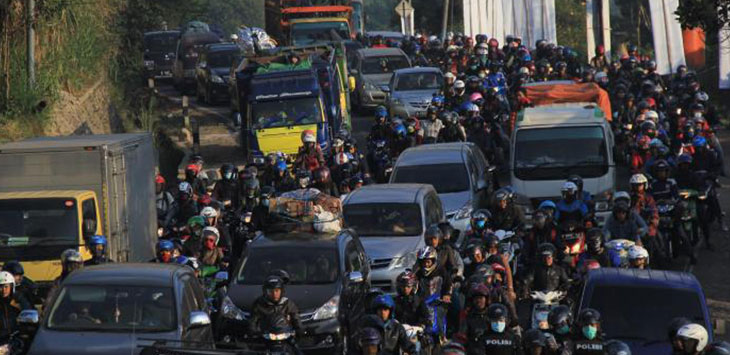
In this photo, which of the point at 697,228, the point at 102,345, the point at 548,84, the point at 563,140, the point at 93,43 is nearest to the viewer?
the point at 102,345

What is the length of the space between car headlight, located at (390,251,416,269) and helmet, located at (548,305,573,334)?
222 inches

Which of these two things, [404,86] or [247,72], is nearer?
[247,72]

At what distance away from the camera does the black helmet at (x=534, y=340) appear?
1348 cm

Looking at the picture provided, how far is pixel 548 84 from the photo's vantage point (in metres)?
30.4

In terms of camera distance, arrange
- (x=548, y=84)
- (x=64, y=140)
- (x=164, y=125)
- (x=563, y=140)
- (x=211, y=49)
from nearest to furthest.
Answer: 1. (x=64, y=140)
2. (x=563, y=140)
3. (x=548, y=84)
4. (x=164, y=125)
5. (x=211, y=49)

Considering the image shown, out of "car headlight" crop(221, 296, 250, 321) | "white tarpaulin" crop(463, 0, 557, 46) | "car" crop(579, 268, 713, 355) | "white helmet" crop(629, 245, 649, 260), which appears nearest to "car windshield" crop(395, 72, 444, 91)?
"white tarpaulin" crop(463, 0, 557, 46)

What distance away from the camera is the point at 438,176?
81.6ft

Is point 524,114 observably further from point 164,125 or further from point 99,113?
point 164,125

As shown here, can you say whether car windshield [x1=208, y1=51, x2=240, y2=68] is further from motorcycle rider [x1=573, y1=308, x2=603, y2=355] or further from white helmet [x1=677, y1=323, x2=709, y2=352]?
white helmet [x1=677, y1=323, x2=709, y2=352]

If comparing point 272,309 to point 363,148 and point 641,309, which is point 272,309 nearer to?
point 641,309

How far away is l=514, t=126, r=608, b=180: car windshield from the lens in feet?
82.8

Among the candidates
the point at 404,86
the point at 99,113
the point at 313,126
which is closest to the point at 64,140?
the point at 313,126

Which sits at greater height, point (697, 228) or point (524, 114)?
point (524, 114)

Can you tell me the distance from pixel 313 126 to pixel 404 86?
7185mm
